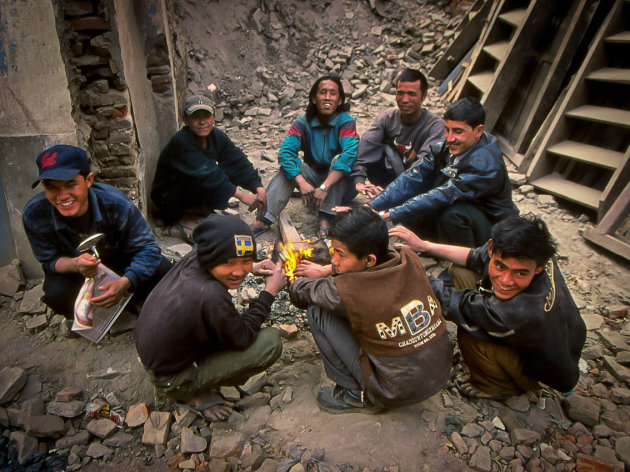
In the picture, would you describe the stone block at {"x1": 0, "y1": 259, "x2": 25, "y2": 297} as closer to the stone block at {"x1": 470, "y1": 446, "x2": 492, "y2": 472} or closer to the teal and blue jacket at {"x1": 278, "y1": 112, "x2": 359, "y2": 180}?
the teal and blue jacket at {"x1": 278, "y1": 112, "x2": 359, "y2": 180}

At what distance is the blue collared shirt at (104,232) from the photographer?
256 centimetres

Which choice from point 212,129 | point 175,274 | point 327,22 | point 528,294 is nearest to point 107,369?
point 175,274

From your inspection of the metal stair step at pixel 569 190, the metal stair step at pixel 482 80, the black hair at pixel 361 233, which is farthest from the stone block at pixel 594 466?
the metal stair step at pixel 482 80

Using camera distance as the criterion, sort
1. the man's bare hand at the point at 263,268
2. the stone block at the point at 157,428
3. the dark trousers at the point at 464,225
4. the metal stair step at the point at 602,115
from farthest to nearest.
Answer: the metal stair step at the point at 602,115
the dark trousers at the point at 464,225
the man's bare hand at the point at 263,268
the stone block at the point at 157,428

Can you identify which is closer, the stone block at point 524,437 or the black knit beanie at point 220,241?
the black knit beanie at point 220,241

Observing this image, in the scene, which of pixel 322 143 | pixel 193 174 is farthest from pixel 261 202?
pixel 322 143

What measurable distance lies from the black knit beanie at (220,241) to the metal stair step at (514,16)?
6.28 meters

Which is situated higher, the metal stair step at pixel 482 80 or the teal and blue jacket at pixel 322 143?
the metal stair step at pixel 482 80

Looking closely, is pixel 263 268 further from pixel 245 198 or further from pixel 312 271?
pixel 245 198

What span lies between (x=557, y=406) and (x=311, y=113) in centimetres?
361

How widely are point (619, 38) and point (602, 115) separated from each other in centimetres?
90

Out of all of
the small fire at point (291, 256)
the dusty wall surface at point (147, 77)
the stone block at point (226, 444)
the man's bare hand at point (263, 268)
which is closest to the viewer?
the stone block at point (226, 444)

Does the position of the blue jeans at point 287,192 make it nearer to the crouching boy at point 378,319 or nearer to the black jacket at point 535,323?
the crouching boy at point 378,319

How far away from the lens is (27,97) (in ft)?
10.3
